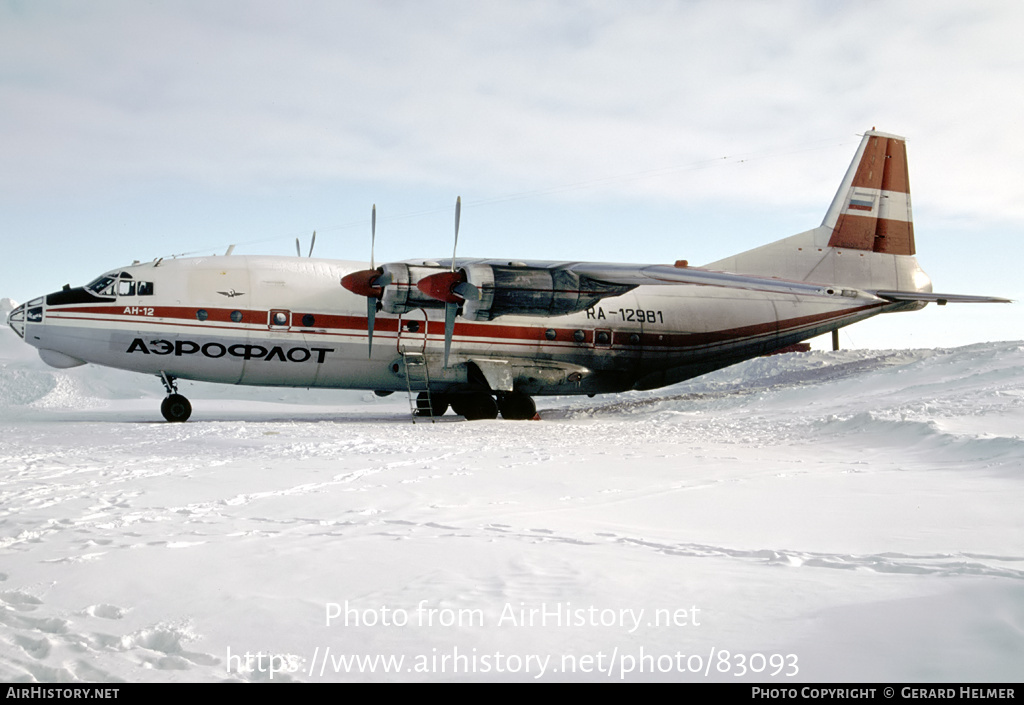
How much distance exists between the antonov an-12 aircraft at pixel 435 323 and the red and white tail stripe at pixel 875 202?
292cm

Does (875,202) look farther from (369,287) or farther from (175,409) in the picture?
(175,409)

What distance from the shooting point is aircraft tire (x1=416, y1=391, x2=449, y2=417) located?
2098 centimetres

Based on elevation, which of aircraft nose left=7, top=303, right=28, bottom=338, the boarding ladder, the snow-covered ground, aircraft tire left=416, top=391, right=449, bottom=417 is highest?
aircraft nose left=7, top=303, right=28, bottom=338

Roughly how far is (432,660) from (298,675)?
0.55 m

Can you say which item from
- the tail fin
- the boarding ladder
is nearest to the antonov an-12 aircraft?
the boarding ladder

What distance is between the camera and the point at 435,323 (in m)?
18.9

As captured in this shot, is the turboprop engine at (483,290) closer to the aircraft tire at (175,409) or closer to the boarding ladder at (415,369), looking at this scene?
the boarding ladder at (415,369)

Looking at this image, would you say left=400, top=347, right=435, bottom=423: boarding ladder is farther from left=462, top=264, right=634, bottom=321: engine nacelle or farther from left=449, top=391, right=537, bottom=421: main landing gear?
left=462, top=264, right=634, bottom=321: engine nacelle

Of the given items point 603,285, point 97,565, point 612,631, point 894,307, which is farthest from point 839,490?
point 894,307

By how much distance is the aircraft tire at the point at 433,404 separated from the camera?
20984 millimetres

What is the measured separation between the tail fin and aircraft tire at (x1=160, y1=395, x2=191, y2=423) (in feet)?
51.8

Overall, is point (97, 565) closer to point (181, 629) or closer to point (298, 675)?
point (181, 629)

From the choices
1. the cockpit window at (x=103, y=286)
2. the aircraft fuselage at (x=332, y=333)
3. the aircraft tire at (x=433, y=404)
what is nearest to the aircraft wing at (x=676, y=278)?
the aircraft fuselage at (x=332, y=333)

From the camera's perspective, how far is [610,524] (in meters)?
5.72
